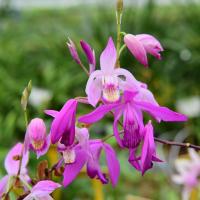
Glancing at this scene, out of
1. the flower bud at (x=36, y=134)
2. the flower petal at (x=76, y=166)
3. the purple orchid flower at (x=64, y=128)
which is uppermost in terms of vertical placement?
the purple orchid flower at (x=64, y=128)

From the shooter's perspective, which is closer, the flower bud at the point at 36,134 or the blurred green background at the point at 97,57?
the flower bud at the point at 36,134

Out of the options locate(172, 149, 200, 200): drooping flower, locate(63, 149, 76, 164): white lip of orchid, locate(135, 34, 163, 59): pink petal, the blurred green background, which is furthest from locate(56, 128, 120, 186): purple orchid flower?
the blurred green background

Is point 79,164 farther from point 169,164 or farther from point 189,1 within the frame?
point 189,1

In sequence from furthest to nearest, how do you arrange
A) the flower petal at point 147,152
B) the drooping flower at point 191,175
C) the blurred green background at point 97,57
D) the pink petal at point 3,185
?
the blurred green background at point 97,57
the drooping flower at point 191,175
the pink petal at point 3,185
the flower petal at point 147,152

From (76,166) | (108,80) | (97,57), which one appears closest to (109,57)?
(108,80)

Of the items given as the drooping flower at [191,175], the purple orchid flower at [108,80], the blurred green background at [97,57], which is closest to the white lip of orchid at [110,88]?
the purple orchid flower at [108,80]

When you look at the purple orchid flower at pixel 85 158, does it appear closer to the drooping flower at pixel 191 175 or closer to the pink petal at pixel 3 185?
the pink petal at pixel 3 185

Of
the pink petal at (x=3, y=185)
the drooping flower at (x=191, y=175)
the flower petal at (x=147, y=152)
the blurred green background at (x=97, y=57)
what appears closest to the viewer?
the flower petal at (x=147, y=152)

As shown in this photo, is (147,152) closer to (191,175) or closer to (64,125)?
(64,125)
